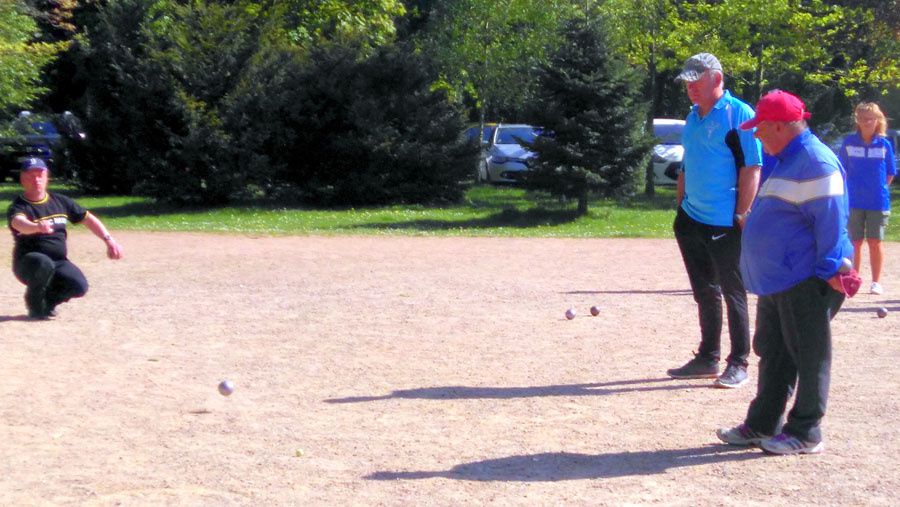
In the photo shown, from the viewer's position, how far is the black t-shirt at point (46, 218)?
32.1 feet

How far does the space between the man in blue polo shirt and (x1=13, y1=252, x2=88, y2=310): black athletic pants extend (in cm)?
558

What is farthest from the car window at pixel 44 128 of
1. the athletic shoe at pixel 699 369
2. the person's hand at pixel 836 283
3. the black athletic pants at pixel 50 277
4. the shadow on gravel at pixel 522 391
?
the person's hand at pixel 836 283

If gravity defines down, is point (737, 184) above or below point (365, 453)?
above

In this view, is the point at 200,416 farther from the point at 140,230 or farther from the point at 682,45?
the point at 682,45

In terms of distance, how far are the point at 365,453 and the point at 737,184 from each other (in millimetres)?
3031

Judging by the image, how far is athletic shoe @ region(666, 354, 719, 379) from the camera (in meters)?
7.47

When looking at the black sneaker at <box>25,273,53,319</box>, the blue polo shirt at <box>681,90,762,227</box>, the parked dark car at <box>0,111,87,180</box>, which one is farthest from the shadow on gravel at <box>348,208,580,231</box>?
the blue polo shirt at <box>681,90,762,227</box>

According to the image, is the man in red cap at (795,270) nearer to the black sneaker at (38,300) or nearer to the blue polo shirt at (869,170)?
the blue polo shirt at (869,170)

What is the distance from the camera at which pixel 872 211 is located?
1154 cm

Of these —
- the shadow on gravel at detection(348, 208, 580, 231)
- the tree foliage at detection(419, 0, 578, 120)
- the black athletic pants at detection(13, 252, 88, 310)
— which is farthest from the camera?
the tree foliage at detection(419, 0, 578, 120)

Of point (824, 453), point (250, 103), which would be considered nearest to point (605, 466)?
point (824, 453)

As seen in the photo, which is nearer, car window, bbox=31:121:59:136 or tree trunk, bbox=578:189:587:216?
tree trunk, bbox=578:189:587:216

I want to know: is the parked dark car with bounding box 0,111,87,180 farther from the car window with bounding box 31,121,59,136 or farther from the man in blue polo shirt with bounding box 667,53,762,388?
the man in blue polo shirt with bounding box 667,53,762,388

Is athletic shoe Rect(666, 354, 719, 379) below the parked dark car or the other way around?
below
